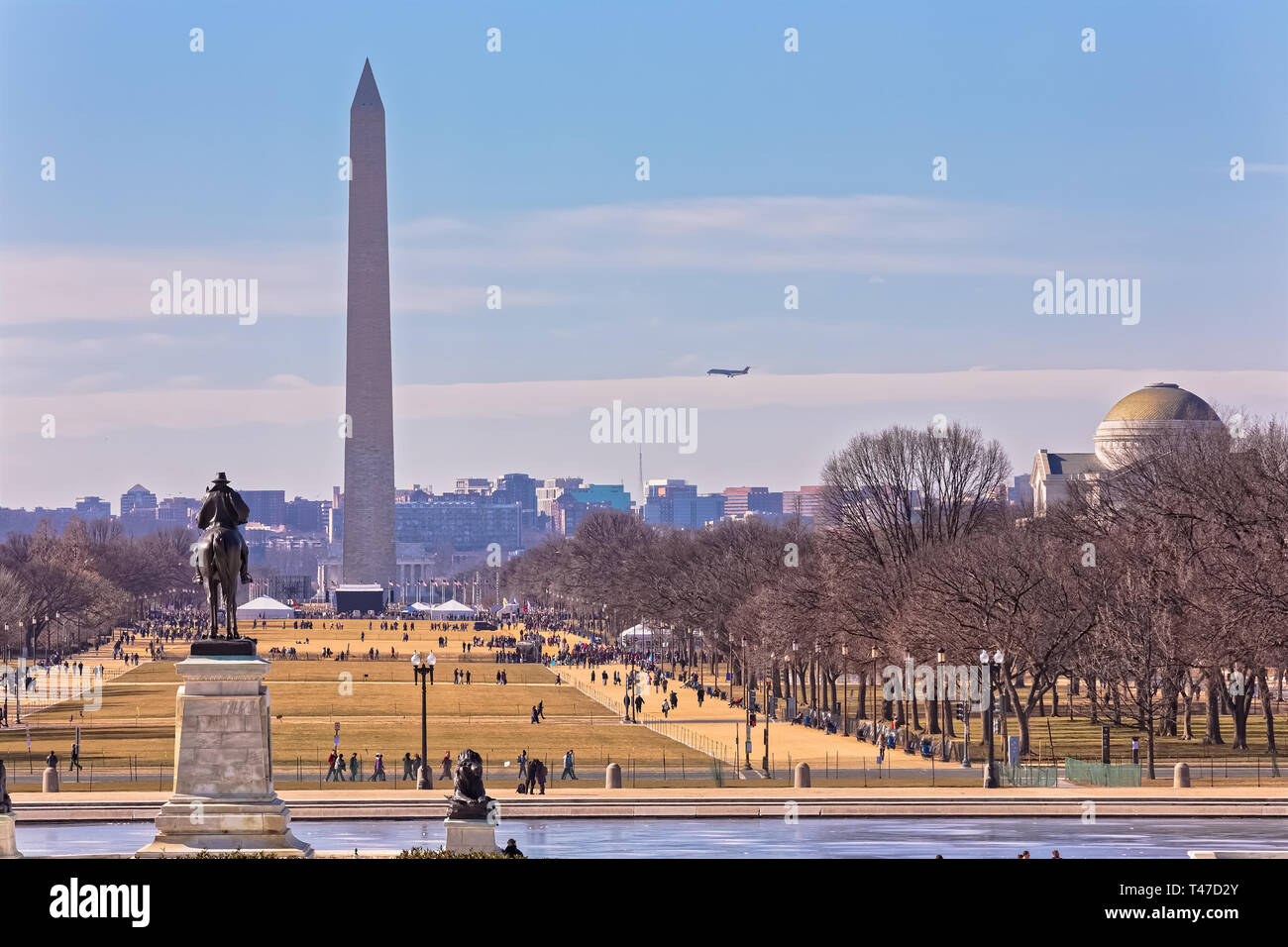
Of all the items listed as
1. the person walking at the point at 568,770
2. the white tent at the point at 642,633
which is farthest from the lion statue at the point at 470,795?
the white tent at the point at 642,633

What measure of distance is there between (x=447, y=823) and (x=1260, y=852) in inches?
640

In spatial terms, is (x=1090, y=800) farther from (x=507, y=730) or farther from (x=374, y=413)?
(x=374, y=413)

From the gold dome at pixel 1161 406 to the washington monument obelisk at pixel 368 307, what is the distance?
231 ft

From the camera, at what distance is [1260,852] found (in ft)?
125

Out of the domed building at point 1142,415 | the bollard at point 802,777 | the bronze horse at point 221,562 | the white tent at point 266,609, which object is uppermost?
the domed building at point 1142,415

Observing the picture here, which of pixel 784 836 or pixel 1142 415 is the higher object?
pixel 1142 415

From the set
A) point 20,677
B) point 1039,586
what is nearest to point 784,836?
point 1039,586

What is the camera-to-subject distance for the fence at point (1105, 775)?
5534cm

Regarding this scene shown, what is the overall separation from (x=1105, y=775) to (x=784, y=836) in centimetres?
1616

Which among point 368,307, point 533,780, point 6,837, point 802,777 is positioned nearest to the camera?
point 6,837

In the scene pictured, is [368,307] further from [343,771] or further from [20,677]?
[343,771]

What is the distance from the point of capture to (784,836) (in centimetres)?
4288

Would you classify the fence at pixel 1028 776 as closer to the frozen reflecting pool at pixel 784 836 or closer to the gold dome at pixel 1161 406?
the frozen reflecting pool at pixel 784 836
